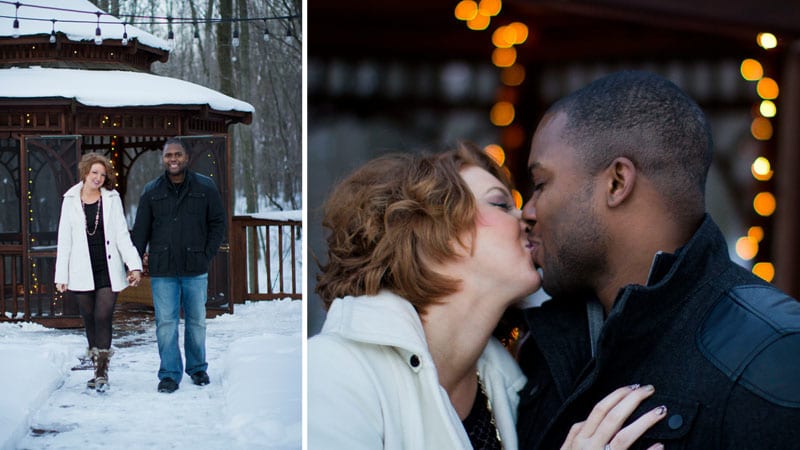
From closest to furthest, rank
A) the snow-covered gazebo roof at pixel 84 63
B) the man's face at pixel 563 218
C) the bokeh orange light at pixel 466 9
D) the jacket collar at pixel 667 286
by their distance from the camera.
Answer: the jacket collar at pixel 667 286 < the man's face at pixel 563 218 < the snow-covered gazebo roof at pixel 84 63 < the bokeh orange light at pixel 466 9

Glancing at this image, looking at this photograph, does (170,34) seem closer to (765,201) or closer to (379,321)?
(379,321)

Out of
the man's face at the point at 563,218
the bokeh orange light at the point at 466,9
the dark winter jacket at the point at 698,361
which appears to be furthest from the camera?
the bokeh orange light at the point at 466,9

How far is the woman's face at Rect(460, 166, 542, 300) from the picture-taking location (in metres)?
2.03

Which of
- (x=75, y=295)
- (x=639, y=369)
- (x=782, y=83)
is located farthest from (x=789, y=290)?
(x=75, y=295)

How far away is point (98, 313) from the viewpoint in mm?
2234

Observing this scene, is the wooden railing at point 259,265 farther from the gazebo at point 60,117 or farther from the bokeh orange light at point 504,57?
the bokeh orange light at point 504,57

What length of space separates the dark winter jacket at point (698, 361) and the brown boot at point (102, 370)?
1108 mm

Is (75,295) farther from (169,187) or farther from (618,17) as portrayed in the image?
(618,17)

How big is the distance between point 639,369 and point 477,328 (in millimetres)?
405

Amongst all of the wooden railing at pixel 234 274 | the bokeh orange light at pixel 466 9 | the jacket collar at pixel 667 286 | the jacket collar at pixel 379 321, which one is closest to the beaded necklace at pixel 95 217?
the wooden railing at pixel 234 274

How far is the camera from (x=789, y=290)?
3166 mm

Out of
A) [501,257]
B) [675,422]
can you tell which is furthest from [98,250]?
[675,422]

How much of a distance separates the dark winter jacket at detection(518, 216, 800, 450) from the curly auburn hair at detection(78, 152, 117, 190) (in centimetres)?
123

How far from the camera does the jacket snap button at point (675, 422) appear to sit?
65.8 inches
